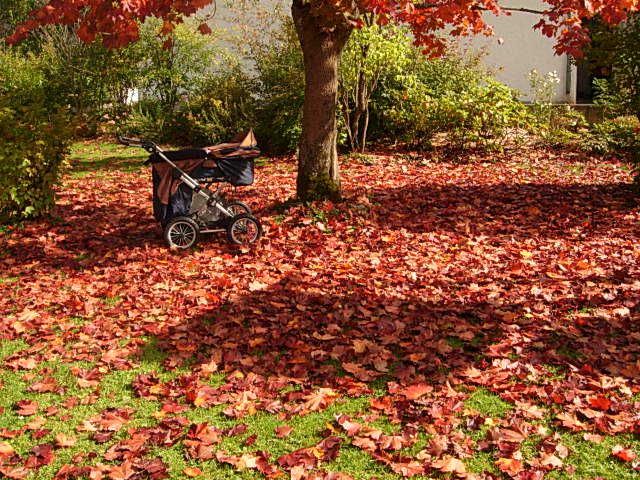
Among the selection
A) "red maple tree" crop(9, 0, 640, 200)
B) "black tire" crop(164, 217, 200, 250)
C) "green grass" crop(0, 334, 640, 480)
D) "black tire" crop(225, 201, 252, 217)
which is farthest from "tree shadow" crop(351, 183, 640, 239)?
"green grass" crop(0, 334, 640, 480)

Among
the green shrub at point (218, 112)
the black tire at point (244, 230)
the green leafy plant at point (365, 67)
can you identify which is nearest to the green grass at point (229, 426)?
the black tire at point (244, 230)

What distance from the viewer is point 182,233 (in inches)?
310

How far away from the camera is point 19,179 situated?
8688 millimetres

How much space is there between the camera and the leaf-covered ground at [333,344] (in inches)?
160

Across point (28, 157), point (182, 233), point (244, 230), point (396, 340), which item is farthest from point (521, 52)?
point (396, 340)

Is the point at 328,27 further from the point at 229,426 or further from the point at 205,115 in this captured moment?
the point at 205,115

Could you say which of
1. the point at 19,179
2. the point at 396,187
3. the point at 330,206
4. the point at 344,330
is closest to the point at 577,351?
the point at 344,330

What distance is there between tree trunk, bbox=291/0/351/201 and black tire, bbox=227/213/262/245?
1160 mm

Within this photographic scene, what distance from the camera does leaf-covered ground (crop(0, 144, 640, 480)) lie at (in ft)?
13.3

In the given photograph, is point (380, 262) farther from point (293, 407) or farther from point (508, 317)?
point (293, 407)

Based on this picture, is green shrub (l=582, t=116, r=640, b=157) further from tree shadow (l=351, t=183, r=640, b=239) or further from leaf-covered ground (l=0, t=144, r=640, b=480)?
leaf-covered ground (l=0, t=144, r=640, b=480)

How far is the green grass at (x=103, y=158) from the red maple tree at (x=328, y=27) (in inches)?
184

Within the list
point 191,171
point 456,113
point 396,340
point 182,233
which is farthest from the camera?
point 456,113

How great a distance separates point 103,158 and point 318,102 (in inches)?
267
